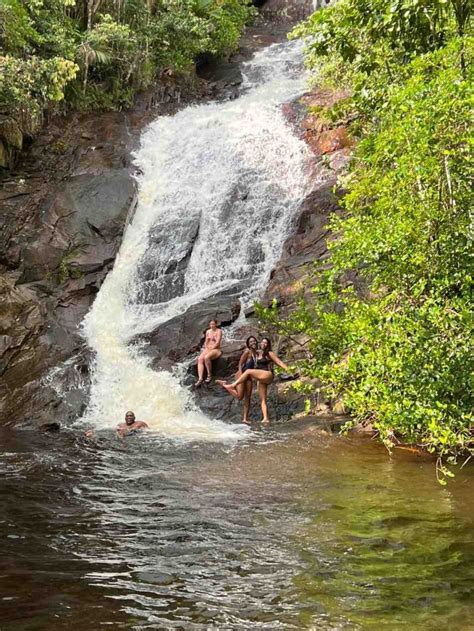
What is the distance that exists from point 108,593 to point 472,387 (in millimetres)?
4337

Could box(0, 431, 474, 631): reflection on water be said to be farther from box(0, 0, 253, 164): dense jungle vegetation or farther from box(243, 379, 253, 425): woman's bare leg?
box(0, 0, 253, 164): dense jungle vegetation

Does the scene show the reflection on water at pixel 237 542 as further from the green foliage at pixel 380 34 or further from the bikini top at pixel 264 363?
the green foliage at pixel 380 34

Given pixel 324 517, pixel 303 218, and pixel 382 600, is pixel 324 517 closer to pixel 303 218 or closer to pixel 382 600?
pixel 382 600

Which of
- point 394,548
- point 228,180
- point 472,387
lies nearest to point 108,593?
point 394,548

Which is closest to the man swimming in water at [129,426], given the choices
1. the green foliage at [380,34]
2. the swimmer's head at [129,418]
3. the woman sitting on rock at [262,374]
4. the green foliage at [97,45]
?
the swimmer's head at [129,418]

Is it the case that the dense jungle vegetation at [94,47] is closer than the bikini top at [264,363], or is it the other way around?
the bikini top at [264,363]

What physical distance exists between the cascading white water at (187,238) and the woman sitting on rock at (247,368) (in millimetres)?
596

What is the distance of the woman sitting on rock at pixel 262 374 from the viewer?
1159 cm

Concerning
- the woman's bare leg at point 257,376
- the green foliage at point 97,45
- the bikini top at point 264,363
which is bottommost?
the woman's bare leg at point 257,376

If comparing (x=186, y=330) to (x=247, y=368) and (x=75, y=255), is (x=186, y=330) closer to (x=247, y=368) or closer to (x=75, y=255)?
(x=247, y=368)

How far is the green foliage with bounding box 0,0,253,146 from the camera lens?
56.5 ft

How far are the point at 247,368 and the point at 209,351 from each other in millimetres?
1132

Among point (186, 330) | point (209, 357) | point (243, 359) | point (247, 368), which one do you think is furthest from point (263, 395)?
point (186, 330)

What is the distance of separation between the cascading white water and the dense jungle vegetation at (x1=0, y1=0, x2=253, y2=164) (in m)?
2.75
